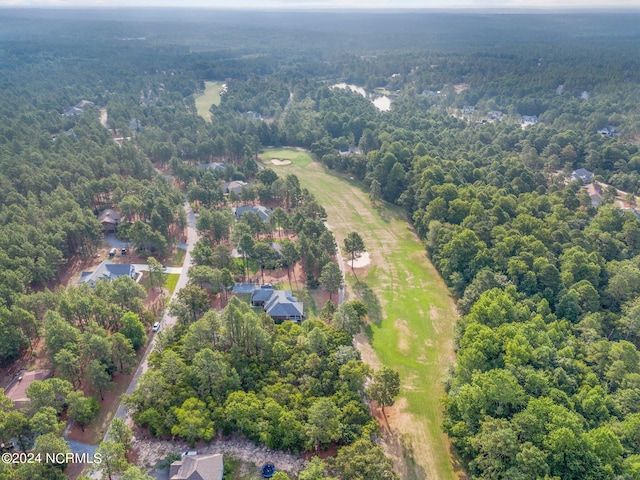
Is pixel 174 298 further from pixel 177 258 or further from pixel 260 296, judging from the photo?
pixel 177 258

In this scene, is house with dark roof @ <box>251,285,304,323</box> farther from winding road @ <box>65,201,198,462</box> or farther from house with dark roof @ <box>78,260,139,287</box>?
house with dark roof @ <box>78,260,139,287</box>

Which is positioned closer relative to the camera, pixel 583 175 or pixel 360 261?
pixel 360 261

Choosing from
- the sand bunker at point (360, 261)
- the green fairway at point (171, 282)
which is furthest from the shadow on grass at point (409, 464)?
the green fairway at point (171, 282)

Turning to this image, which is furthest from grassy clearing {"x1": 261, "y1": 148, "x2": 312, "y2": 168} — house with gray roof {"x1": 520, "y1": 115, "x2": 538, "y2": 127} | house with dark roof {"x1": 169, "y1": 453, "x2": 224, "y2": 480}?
house with dark roof {"x1": 169, "y1": 453, "x2": 224, "y2": 480}

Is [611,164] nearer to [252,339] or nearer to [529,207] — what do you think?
[529,207]

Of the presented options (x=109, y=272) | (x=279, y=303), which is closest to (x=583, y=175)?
(x=279, y=303)

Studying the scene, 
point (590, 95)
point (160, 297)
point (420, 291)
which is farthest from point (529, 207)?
point (590, 95)
